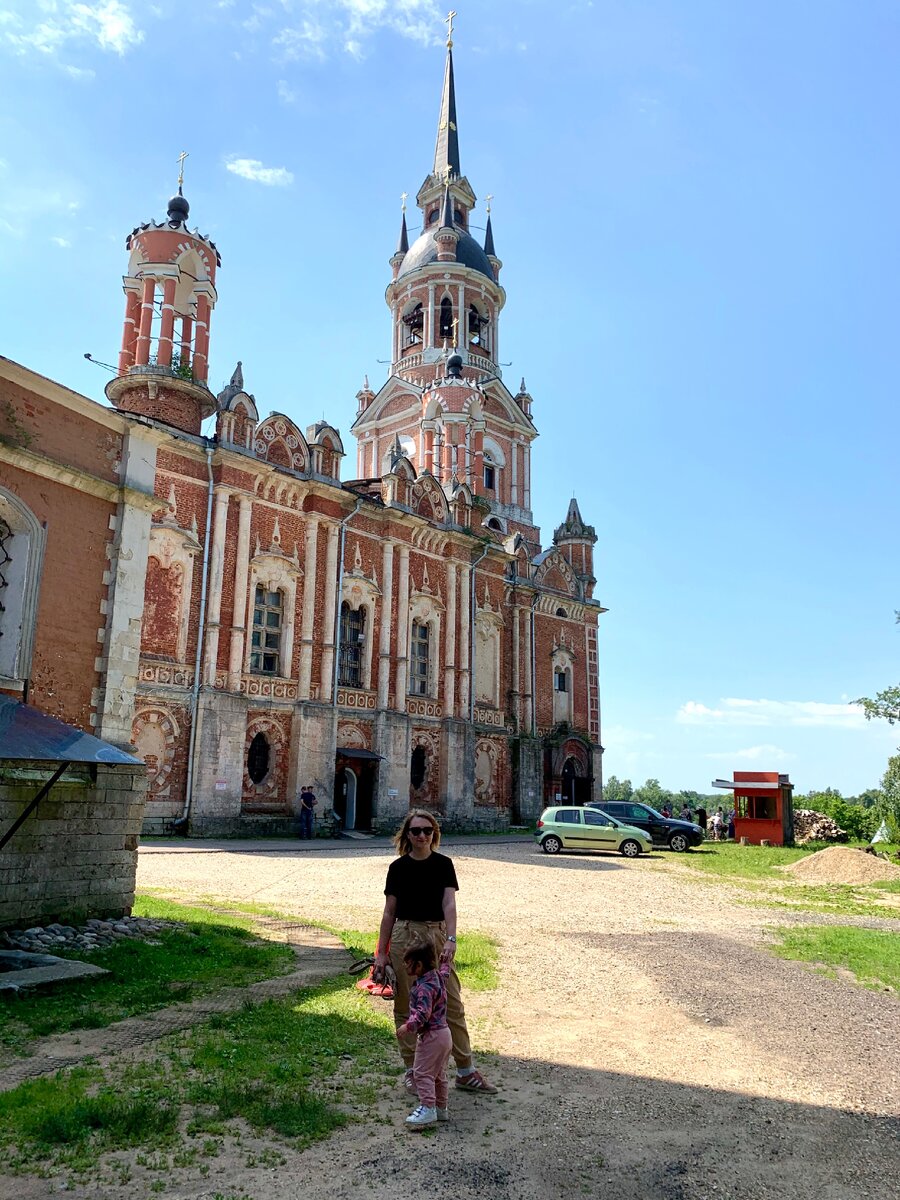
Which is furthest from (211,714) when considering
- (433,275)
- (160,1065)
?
(433,275)

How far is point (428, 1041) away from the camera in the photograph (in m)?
5.07

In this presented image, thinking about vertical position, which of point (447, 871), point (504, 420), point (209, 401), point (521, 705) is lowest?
point (447, 871)

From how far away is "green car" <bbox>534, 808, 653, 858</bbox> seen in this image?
80.3 feet

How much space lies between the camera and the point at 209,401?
1124 inches

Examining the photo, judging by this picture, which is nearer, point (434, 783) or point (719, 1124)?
point (719, 1124)

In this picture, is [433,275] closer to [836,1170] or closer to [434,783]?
[434,783]

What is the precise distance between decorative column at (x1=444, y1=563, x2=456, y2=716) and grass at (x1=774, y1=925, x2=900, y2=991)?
21.2 meters

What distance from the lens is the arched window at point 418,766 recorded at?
1266 inches

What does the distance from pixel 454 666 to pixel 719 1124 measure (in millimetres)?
28625

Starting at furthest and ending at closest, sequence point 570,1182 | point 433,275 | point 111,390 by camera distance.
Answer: point 433,275, point 111,390, point 570,1182

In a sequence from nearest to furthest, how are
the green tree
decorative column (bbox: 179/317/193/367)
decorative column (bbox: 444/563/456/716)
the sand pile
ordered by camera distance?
the sand pile, decorative column (bbox: 179/317/193/367), decorative column (bbox: 444/563/456/716), the green tree

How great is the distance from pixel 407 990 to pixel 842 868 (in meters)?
18.1

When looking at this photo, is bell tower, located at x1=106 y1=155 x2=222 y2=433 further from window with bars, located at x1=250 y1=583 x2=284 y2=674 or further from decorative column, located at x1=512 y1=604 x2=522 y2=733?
decorative column, located at x1=512 y1=604 x2=522 y2=733

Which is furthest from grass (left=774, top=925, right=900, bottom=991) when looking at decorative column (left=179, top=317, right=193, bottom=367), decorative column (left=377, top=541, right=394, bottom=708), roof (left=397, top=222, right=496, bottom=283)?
roof (left=397, top=222, right=496, bottom=283)
